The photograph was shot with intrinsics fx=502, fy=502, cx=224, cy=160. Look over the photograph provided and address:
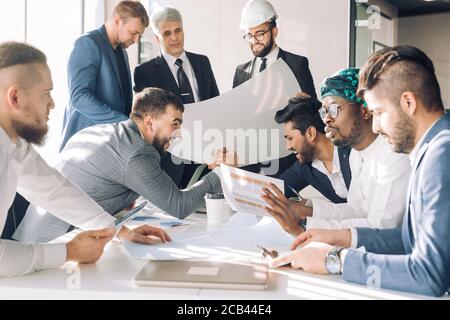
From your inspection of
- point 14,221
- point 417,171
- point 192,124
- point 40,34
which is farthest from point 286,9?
point 417,171

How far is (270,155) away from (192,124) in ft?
2.45

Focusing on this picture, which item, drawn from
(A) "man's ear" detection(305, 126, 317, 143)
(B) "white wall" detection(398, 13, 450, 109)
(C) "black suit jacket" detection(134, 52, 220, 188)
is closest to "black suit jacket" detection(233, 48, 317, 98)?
(C) "black suit jacket" detection(134, 52, 220, 188)

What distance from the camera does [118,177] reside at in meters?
2.18

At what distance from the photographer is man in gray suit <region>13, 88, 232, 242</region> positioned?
2150 millimetres

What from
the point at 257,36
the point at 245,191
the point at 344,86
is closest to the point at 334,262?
the point at 245,191

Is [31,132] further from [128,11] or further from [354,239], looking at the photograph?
[128,11]

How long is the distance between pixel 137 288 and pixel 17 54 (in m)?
0.77

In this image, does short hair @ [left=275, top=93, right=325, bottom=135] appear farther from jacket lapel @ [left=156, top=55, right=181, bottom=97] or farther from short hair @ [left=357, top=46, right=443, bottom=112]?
short hair @ [left=357, top=46, right=443, bottom=112]

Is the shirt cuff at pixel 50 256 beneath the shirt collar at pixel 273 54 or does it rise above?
beneath

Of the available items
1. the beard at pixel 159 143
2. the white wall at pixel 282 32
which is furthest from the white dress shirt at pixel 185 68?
the beard at pixel 159 143

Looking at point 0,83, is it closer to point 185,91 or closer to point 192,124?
point 192,124

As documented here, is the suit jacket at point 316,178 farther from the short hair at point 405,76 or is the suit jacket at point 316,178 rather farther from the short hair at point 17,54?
the short hair at point 17,54

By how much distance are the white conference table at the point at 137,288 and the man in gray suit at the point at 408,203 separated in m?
0.04

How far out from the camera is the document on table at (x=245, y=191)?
162cm
